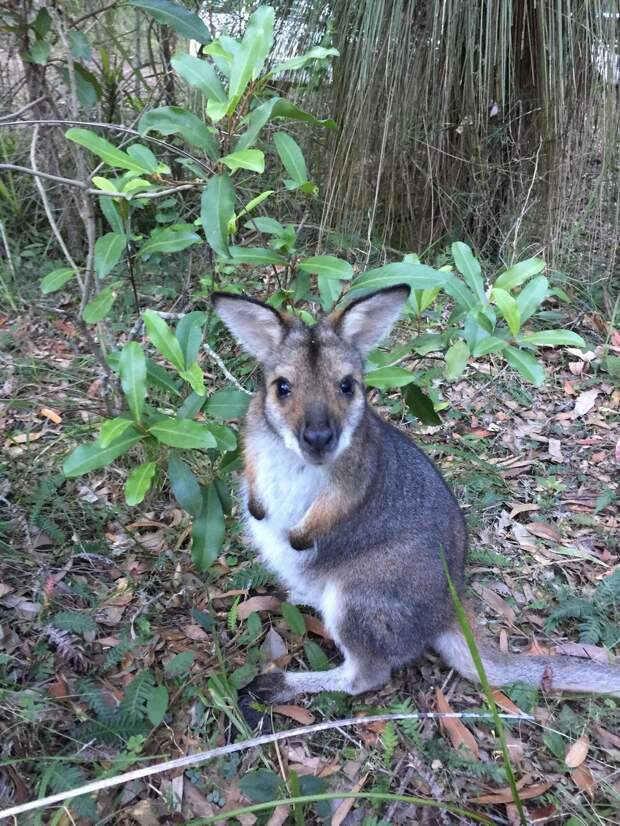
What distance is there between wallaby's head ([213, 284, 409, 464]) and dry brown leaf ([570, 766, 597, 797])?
1.34 metres

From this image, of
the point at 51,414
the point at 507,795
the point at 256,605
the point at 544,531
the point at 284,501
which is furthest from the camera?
the point at 51,414

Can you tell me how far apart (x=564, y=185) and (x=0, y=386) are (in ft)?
12.6

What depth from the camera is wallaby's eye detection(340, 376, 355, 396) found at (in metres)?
2.27

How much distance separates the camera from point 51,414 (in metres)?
3.48

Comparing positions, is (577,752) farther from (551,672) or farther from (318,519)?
(318,519)

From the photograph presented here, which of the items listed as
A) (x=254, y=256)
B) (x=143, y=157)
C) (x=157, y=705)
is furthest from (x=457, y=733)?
(x=143, y=157)

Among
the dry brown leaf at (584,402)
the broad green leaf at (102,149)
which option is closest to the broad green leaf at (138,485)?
the broad green leaf at (102,149)

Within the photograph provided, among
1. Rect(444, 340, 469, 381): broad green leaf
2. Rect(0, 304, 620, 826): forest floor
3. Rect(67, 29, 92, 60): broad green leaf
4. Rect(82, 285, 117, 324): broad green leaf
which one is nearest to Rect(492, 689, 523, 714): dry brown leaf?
Rect(0, 304, 620, 826): forest floor

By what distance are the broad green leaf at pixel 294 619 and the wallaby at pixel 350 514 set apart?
0.12m

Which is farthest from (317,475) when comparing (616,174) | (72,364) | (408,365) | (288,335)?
(616,174)

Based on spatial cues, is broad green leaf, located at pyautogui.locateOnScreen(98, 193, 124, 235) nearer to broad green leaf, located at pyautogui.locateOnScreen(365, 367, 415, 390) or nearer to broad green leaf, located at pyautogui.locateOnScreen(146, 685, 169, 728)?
broad green leaf, located at pyautogui.locateOnScreen(365, 367, 415, 390)

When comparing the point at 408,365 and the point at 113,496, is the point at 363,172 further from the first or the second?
the point at 113,496

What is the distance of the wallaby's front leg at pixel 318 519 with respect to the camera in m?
2.42

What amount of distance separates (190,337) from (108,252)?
0.40m
